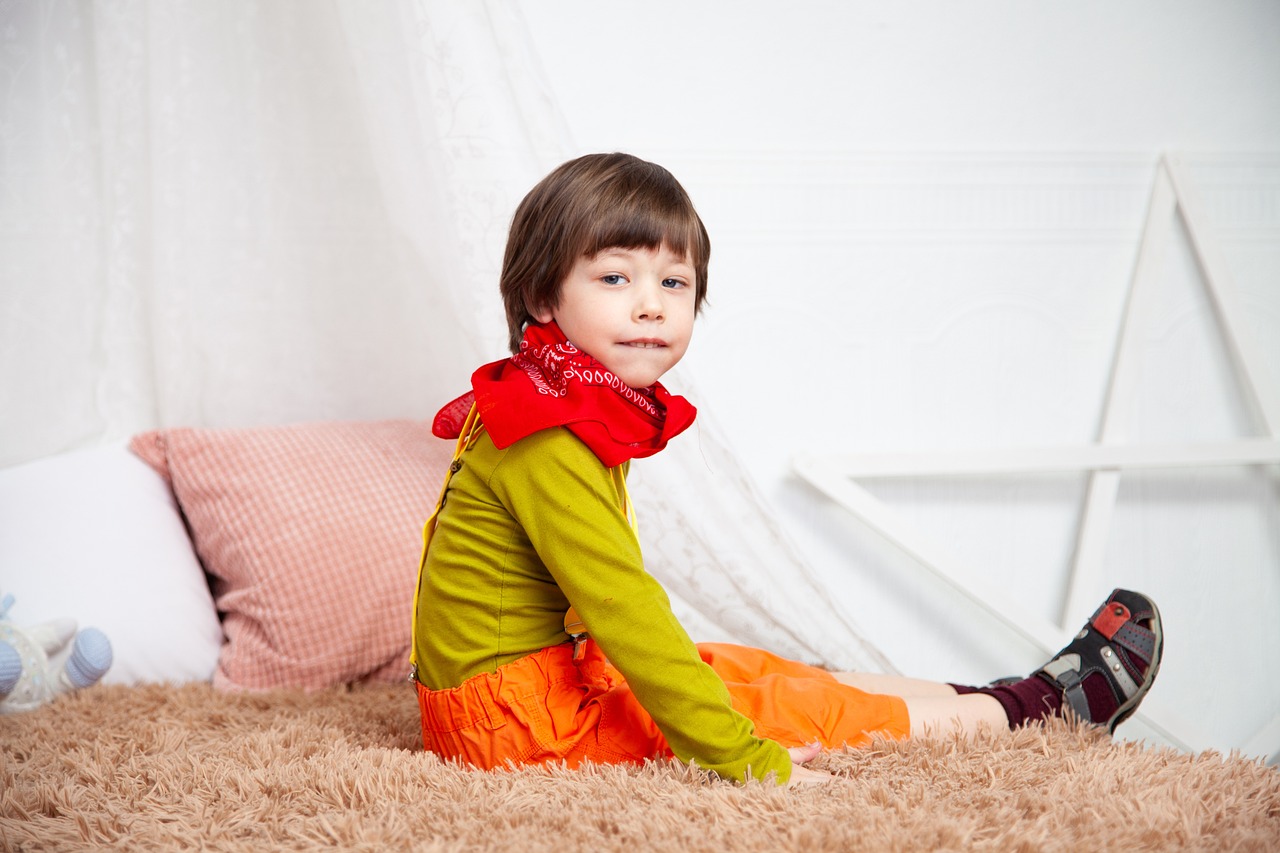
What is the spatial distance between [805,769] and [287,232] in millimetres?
1106

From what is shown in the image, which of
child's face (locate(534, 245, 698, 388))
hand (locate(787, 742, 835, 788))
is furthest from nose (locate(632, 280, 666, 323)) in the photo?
hand (locate(787, 742, 835, 788))

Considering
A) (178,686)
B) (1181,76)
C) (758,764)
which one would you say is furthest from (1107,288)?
(178,686)

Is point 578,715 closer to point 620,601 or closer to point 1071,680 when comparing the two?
point 620,601

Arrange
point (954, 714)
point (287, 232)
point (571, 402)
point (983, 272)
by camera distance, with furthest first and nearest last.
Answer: point (983, 272) → point (287, 232) → point (954, 714) → point (571, 402)

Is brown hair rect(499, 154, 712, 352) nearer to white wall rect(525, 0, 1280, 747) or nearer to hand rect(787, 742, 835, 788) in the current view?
hand rect(787, 742, 835, 788)

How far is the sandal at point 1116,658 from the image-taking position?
107 cm

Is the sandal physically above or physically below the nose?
below

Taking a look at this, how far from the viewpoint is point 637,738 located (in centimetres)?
93

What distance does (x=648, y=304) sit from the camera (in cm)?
92

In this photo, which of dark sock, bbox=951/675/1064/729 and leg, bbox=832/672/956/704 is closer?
dark sock, bbox=951/675/1064/729

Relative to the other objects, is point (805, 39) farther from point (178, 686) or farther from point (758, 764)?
point (178, 686)

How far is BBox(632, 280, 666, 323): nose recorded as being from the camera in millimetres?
924

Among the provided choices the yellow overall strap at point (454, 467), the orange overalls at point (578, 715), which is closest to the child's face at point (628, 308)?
the yellow overall strap at point (454, 467)

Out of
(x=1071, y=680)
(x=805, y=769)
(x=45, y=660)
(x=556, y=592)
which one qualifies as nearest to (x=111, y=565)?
(x=45, y=660)
